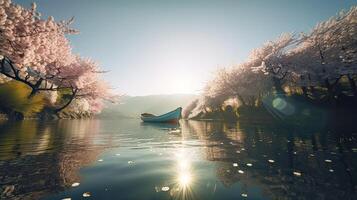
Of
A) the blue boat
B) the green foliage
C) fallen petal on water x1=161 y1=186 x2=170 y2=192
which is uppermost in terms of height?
the green foliage

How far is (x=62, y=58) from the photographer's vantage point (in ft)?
89.6

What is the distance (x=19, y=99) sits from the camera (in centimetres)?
3497

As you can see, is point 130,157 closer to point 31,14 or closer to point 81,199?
point 81,199

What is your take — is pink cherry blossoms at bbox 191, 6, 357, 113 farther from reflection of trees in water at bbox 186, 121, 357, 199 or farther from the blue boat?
reflection of trees in water at bbox 186, 121, 357, 199

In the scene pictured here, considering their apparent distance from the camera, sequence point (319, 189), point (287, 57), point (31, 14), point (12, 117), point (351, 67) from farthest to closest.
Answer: point (287, 57) → point (12, 117) → point (351, 67) → point (31, 14) → point (319, 189)

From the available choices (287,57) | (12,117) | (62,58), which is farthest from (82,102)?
(287,57)

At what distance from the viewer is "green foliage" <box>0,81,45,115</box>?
33.0 meters

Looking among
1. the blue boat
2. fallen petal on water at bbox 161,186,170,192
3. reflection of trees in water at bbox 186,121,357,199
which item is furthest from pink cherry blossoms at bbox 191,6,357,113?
fallen petal on water at bbox 161,186,170,192

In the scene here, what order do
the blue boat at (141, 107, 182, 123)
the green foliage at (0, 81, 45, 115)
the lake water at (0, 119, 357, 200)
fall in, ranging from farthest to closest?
the blue boat at (141, 107, 182, 123) < the green foliage at (0, 81, 45, 115) < the lake water at (0, 119, 357, 200)

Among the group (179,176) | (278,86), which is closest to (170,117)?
(278,86)

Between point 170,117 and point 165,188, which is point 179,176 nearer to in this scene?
point 165,188

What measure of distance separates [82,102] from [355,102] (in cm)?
5247

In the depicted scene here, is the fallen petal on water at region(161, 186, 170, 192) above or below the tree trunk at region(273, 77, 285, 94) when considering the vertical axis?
below

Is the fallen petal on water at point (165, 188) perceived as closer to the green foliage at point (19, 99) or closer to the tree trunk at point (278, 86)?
the tree trunk at point (278, 86)
